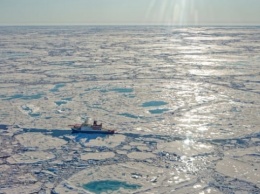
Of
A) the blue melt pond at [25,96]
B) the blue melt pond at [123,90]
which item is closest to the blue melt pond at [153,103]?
the blue melt pond at [123,90]

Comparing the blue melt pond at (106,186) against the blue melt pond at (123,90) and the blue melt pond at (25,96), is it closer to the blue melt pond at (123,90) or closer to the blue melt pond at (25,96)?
the blue melt pond at (25,96)

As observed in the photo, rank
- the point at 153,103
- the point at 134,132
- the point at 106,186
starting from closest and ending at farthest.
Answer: the point at 106,186 → the point at 134,132 → the point at 153,103

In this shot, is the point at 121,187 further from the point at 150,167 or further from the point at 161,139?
the point at 161,139

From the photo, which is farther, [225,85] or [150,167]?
[225,85]

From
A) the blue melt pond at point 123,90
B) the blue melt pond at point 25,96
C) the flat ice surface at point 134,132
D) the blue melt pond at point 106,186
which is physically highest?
the blue melt pond at point 123,90

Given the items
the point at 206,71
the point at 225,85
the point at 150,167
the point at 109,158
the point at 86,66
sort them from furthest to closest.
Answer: the point at 86,66 < the point at 206,71 < the point at 225,85 < the point at 109,158 < the point at 150,167

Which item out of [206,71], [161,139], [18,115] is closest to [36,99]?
[18,115]

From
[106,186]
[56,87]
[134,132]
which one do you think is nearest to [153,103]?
[134,132]

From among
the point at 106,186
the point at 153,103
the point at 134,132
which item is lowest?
the point at 106,186

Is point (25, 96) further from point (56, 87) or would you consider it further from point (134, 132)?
point (134, 132)
